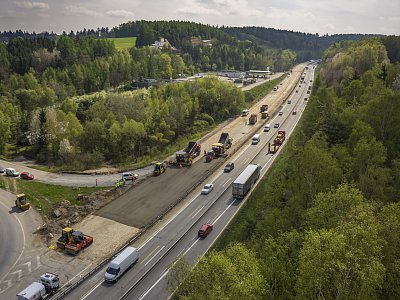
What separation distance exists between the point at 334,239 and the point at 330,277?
2246 millimetres

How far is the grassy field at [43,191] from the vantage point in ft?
196

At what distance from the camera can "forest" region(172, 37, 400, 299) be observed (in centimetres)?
2156

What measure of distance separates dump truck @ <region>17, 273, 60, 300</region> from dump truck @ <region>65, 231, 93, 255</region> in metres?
6.31

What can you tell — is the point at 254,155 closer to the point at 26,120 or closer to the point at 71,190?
→ the point at 71,190

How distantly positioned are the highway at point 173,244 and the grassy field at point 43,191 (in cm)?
1862

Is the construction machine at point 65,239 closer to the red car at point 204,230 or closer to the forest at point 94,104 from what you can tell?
the red car at point 204,230

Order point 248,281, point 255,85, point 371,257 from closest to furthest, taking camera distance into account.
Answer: point 371,257, point 248,281, point 255,85

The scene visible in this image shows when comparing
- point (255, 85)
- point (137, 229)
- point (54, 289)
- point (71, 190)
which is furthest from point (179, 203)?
point (255, 85)

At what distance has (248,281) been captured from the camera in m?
22.4

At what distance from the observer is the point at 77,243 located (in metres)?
47.8

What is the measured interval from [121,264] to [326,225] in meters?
23.5

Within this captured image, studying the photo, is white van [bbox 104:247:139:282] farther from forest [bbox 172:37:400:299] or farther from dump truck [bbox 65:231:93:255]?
forest [bbox 172:37:400:299]

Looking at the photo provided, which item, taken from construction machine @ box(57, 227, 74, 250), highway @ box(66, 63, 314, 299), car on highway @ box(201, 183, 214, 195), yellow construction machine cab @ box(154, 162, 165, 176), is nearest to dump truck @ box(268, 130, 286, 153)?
highway @ box(66, 63, 314, 299)

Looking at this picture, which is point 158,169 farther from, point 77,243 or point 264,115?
point 264,115
